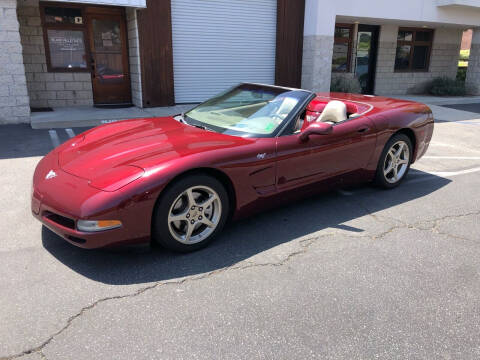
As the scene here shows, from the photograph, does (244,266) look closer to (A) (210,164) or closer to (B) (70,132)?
(A) (210,164)

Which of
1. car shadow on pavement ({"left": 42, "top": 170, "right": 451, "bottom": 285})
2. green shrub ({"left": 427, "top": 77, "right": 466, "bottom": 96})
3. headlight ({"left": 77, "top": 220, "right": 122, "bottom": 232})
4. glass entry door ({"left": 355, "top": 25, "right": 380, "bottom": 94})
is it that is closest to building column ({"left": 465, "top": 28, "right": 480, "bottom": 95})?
green shrub ({"left": 427, "top": 77, "right": 466, "bottom": 96})

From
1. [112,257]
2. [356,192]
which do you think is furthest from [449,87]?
[112,257]

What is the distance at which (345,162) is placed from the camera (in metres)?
4.31

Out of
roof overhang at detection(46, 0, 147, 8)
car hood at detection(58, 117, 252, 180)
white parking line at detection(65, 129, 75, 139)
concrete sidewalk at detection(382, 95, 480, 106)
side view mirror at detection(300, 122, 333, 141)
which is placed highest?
roof overhang at detection(46, 0, 147, 8)

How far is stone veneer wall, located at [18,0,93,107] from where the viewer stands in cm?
988

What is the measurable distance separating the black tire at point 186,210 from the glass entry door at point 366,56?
13552mm

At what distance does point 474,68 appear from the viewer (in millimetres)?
16391

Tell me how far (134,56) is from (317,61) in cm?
547

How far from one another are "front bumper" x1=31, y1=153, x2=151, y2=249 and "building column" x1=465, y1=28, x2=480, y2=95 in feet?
56.5

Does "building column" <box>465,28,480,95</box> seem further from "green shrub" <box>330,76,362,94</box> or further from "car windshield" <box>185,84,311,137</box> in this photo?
"car windshield" <box>185,84,311,137</box>

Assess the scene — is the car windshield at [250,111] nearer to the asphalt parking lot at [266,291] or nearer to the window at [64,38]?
the asphalt parking lot at [266,291]

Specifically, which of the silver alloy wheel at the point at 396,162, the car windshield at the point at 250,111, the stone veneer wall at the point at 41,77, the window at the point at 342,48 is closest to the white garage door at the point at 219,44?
the stone veneer wall at the point at 41,77

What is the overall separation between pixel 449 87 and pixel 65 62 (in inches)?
541

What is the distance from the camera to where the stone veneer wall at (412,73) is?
15.5 metres
